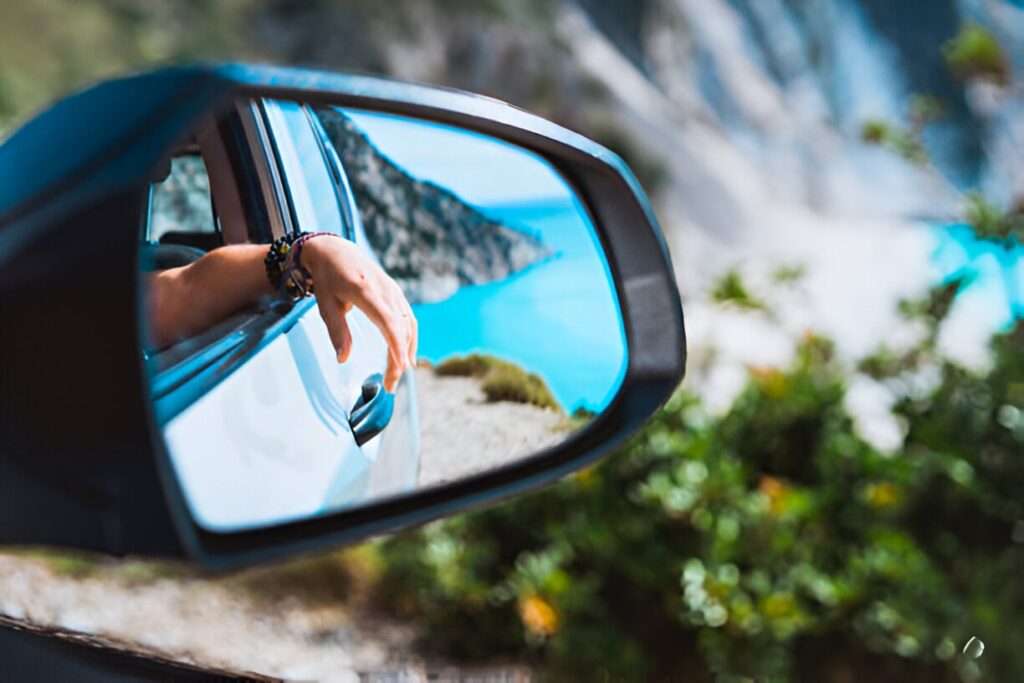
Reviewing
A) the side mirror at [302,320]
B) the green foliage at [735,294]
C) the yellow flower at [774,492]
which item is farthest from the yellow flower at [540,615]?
the side mirror at [302,320]

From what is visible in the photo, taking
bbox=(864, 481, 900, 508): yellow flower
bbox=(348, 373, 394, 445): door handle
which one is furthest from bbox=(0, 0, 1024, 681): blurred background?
bbox=(348, 373, 394, 445): door handle

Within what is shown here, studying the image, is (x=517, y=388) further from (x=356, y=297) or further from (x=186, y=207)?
(x=186, y=207)

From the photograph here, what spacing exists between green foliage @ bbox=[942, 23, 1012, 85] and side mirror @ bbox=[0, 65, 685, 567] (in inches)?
140

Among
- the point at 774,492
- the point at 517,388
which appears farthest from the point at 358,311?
the point at 774,492

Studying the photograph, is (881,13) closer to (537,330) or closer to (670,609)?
(670,609)

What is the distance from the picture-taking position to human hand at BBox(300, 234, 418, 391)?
91cm

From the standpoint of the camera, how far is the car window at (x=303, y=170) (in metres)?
1.00

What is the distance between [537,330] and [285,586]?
3.12 m

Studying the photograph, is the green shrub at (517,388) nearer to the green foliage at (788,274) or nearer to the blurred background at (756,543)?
the blurred background at (756,543)

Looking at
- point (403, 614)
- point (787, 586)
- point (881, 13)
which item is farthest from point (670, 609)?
point (881, 13)

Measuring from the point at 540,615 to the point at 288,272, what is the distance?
8.19ft

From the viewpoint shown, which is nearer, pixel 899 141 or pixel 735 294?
pixel 735 294

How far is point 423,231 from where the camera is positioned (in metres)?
1.14

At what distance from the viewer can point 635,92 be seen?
334 inches
